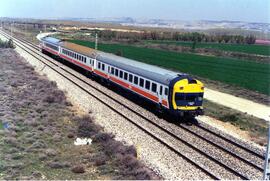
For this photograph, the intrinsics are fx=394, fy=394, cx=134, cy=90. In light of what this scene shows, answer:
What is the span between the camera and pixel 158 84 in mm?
23578

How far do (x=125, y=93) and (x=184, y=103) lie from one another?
9.14 meters

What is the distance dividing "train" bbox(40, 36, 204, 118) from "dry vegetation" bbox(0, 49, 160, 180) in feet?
14.1

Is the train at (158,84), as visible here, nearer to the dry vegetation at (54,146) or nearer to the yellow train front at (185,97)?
the yellow train front at (185,97)

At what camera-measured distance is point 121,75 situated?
2956 centimetres

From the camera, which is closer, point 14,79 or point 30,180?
point 30,180

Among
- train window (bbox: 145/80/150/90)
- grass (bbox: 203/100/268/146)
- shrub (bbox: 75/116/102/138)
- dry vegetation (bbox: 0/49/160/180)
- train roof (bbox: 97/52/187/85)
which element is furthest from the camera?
train window (bbox: 145/80/150/90)

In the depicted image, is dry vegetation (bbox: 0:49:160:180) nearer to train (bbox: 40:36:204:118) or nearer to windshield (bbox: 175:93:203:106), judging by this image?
train (bbox: 40:36:204:118)

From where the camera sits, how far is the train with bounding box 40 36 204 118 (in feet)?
72.9

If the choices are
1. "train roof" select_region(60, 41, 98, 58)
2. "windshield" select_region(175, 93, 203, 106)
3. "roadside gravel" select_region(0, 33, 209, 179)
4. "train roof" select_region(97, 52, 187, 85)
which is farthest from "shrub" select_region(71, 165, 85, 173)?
"train roof" select_region(60, 41, 98, 58)

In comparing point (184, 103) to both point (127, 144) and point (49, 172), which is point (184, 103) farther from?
point (49, 172)

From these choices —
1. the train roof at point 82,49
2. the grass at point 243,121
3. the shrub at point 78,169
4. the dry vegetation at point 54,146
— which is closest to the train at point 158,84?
the train roof at point 82,49

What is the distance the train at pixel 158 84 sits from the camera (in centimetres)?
2222

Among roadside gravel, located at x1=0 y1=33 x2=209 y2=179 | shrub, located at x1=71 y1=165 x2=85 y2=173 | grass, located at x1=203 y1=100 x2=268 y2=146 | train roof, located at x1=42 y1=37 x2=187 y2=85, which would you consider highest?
train roof, located at x1=42 y1=37 x2=187 y2=85

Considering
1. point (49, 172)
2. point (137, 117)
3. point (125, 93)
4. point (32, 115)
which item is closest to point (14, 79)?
point (125, 93)
